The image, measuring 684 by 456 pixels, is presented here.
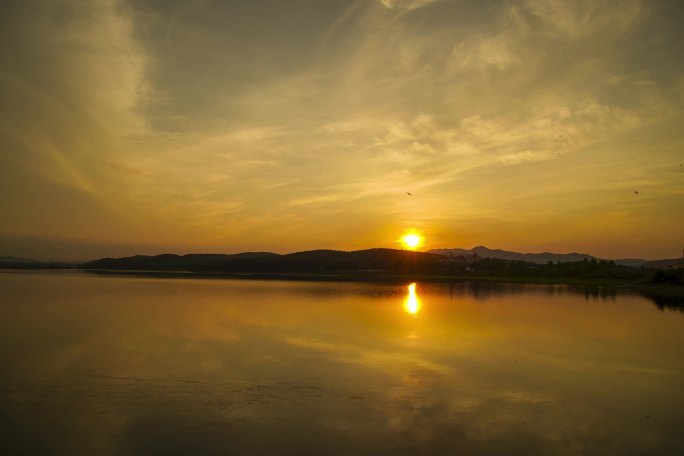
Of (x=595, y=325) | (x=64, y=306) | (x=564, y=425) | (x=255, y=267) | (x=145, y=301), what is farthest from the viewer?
(x=255, y=267)

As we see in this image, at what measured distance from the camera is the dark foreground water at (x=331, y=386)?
8.90m

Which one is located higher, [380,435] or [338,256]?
[338,256]

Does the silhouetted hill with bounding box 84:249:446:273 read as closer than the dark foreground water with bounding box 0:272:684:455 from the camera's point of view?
No

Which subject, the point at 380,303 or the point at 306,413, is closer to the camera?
the point at 306,413

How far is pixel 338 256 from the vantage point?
5320 inches

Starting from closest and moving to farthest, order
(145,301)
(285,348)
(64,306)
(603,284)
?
1. (285,348)
2. (64,306)
3. (145,301)
4. (603,284)

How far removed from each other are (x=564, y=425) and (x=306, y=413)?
521 cm

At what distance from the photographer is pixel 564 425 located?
33.0 feet

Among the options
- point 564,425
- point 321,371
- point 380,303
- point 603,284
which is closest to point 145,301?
point 380,303

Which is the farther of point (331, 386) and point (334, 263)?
point (334, 263)

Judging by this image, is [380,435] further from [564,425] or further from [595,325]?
[595,325]

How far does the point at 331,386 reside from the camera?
40.9 feet

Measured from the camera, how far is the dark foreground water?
890 centimetres

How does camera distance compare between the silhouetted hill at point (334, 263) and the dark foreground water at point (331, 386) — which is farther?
the silhouetted hill at point (334, 263)
